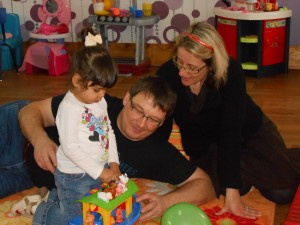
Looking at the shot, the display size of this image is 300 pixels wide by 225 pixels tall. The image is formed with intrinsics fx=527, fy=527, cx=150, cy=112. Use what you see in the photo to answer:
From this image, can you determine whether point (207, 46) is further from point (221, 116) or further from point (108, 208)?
point (108, 208)

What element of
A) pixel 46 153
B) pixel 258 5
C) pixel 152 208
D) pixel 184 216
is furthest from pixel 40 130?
pixel 258 5

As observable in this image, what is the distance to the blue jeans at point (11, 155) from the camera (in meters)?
2.21

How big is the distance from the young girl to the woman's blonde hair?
383 millimetres

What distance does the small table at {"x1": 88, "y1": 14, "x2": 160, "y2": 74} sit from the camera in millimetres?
4785

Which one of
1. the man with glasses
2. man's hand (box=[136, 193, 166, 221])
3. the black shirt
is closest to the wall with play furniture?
→ the black shirt

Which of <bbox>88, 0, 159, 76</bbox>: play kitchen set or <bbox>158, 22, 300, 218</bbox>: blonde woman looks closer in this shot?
<bbox>158, 22, 300, 218</bbox>: blonde woman

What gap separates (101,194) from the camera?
1666mm

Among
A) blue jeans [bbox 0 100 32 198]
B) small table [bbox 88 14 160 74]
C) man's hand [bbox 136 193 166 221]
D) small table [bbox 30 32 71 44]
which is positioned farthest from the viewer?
small table [bbox 30 32 71 44]

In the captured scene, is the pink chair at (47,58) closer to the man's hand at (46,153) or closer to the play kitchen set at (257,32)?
the play kitchen set at (257,32)

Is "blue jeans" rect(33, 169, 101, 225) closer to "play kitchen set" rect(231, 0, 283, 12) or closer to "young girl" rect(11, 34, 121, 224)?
"young girl" rect(11, 34, 121, 224)

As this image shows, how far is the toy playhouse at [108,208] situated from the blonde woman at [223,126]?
44 cm

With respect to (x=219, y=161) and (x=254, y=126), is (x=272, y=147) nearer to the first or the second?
(x=254, y=126)

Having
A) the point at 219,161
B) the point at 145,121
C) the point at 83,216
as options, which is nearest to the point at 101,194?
the point at 83,216

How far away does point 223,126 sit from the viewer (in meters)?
2.09
